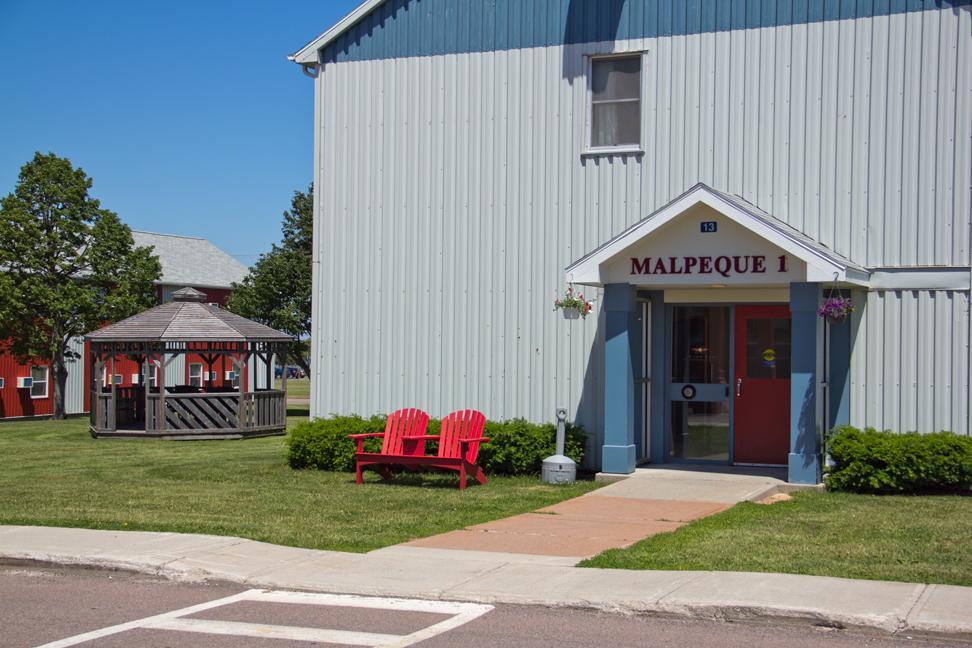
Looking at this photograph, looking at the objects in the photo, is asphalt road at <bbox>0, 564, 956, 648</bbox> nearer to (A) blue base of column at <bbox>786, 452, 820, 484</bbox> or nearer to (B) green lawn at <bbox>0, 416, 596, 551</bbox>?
(B) green lawn at <bbox>0, 416, 596, 551</bbox>

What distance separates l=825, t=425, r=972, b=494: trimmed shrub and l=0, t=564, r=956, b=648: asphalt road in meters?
6.81

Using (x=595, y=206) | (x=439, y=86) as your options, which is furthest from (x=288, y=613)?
(x=439, y=86)

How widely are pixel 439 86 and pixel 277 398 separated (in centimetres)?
1455

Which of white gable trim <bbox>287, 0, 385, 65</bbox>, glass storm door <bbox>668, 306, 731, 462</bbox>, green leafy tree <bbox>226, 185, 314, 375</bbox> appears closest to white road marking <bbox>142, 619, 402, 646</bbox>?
glass storm door <bbox>668, 306, 731, 462</bbox>

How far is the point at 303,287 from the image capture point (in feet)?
120

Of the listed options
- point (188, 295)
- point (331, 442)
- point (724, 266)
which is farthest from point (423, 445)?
point (188, 295)

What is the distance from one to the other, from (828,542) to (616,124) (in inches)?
308

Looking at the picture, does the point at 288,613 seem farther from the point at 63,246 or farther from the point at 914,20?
the point at 63,246

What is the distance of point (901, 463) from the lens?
45.1ft

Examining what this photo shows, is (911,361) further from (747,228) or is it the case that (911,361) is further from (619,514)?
(619,514)

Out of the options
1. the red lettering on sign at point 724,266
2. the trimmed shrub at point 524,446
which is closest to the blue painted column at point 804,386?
the red lettering on sign at point 724,266

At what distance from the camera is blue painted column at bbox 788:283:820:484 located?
1410cm

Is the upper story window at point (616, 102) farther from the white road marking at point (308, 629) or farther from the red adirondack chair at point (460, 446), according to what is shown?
the white road marking at point (308, 629)

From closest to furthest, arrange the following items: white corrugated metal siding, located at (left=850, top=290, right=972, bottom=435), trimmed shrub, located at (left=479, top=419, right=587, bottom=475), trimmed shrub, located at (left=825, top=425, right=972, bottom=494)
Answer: trimmed shrub, located at (left=825, top=425, right=972, bottom=494) < white corrugated metal siding, located at (left=850, top=290, right=972, bottom=435) < trimmed shrub, located at (left=479, top=419, right=587, bottom=475)
